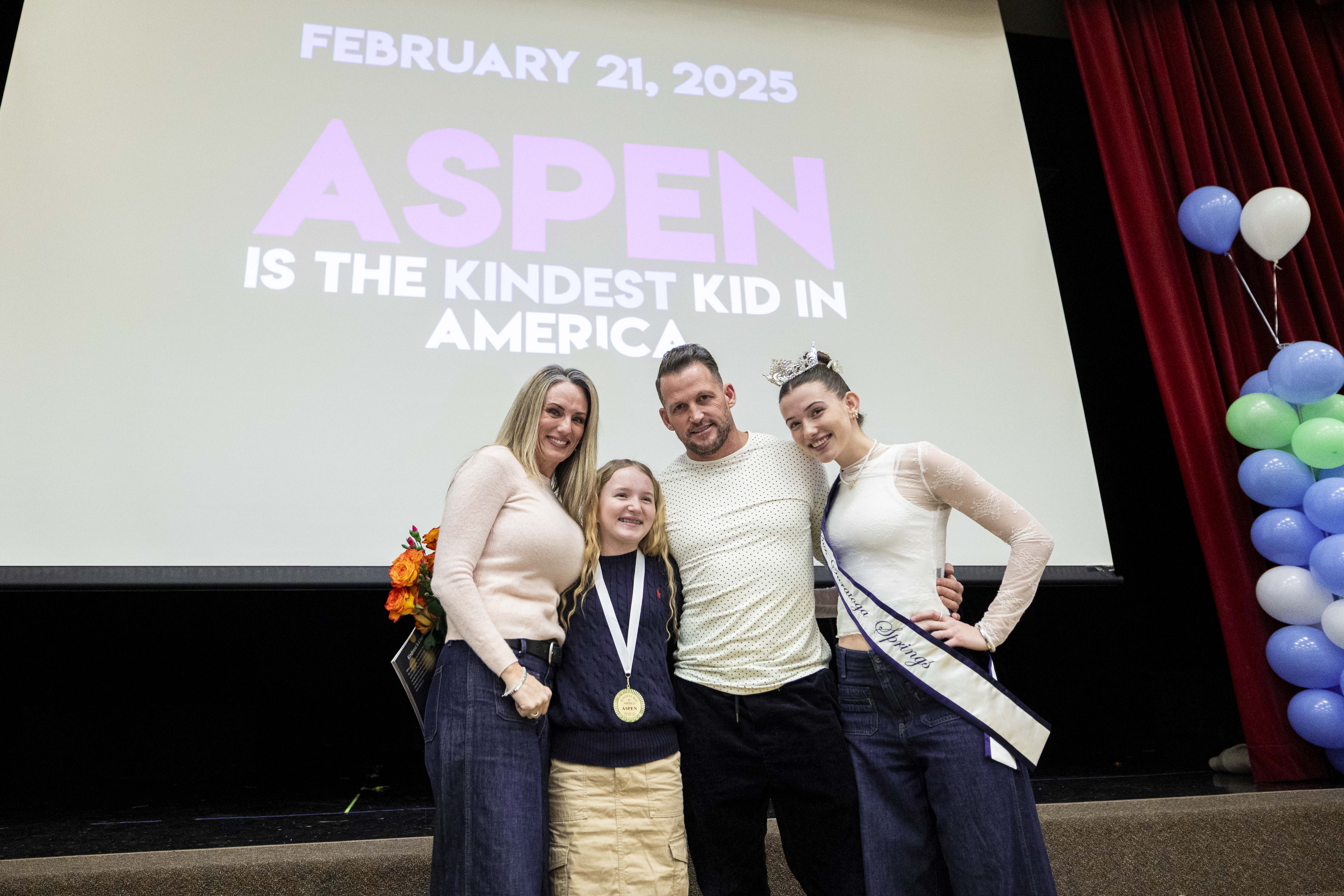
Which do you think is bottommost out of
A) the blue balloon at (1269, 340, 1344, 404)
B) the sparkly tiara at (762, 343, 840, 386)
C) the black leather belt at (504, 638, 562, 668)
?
the black leather belt at (504, 638, 562, 668)

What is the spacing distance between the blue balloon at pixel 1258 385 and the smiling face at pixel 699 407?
2474mm

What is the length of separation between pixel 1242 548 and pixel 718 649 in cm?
269

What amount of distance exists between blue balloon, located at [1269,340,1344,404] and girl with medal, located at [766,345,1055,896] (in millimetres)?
1963

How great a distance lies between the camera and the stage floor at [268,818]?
7.27 ft

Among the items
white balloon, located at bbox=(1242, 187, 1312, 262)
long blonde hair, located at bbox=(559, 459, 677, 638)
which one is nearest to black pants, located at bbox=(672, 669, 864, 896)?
long blonde hair, located at bbox=(559, 459, 677, 638)

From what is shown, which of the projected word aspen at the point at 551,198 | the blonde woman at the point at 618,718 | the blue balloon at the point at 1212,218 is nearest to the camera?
the blonde woman at the point at 618,718

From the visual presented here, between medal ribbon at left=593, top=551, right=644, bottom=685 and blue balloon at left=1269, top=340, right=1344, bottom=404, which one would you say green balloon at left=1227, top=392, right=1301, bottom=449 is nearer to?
blue balloon at left=1269, top=340, right=1344, bottom=404

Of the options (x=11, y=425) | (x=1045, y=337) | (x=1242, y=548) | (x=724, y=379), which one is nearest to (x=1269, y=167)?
(x=1045, y=337)

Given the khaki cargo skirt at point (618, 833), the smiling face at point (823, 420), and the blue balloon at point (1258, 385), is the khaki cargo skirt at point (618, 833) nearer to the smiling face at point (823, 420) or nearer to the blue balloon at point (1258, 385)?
the smiling face at point (823, 420)

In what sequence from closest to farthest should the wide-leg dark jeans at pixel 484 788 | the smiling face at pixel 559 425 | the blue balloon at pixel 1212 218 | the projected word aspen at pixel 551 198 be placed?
the wide-leg dark jeans at pixel 484 788 < the smiling face at pixel 559 425 < the projected word aspen at pixel 551 198 < the blue balloon at pixel 1212 218

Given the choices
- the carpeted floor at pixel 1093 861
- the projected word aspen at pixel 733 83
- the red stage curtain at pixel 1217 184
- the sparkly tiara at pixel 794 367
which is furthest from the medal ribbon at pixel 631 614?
the red stage curtain at pixel 1217 184

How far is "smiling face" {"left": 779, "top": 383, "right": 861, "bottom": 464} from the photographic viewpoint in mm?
1647

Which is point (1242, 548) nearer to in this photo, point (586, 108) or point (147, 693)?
point (586, 108)

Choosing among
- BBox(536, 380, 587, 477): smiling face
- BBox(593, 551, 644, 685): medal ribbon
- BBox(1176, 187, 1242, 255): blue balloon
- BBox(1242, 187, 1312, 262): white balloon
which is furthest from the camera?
BBox(1176, 187, 1242, 255): blue balloon
